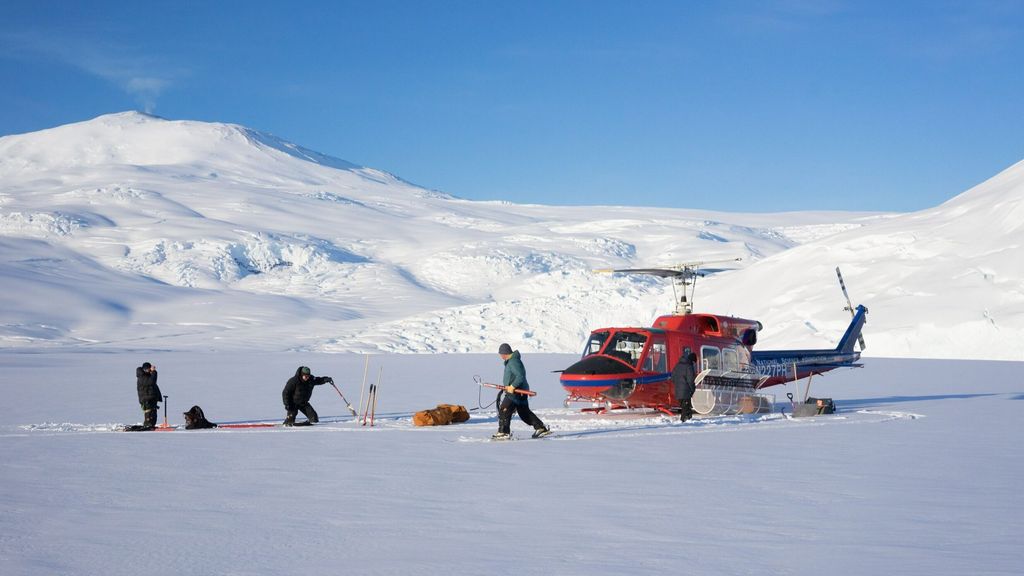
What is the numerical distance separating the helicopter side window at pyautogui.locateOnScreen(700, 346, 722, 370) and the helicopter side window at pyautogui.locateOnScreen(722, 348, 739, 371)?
14 centimetres

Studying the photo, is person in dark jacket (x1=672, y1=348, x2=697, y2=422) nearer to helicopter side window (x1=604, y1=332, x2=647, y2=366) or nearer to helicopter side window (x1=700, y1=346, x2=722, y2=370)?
helicopter side window (x1=604, y1=332, x2=647, y2=366)

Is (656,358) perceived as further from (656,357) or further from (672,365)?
(672,365)

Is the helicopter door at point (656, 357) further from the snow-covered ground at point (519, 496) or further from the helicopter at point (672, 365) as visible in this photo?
the snow-covered ground at point (519, 496)

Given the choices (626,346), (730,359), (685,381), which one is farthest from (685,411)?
(730,359)

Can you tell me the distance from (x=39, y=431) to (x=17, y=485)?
5.18 meters

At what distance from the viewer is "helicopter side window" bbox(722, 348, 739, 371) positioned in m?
16.4

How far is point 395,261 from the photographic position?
8331 centimetres

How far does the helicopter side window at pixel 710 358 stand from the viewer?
16.0 meters

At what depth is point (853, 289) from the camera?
41438 mm

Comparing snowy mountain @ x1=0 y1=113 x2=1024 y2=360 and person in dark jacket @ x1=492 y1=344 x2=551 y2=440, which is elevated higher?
snowy mountain @ x1=0 y1=113 x2=1024 y2=360

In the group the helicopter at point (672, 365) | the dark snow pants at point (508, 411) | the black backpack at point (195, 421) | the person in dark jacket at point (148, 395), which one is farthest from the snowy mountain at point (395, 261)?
the person in dark jacket at point (148, 395)

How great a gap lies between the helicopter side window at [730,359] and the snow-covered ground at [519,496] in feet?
3.78

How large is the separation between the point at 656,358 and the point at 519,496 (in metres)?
7.84

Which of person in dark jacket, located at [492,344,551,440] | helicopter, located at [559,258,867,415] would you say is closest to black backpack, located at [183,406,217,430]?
person in dark jacket, located at [492,344,551,440]
